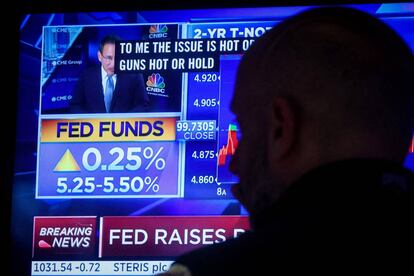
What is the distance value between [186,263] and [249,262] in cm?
7

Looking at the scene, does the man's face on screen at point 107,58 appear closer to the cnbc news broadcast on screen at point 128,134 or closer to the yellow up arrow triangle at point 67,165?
the cnbc news broadcast on screen at point 128,134

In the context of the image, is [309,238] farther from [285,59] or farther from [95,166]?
[95,166]

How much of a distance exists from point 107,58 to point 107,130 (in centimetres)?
17

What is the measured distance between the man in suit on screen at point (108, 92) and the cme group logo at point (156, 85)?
0.01 metres

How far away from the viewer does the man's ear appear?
0.87 meters

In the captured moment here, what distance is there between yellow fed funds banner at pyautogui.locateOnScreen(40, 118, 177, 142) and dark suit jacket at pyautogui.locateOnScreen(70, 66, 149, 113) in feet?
0.08

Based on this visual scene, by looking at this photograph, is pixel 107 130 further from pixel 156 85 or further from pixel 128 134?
pixel 156 85

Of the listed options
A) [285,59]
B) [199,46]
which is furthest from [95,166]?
[285,59]

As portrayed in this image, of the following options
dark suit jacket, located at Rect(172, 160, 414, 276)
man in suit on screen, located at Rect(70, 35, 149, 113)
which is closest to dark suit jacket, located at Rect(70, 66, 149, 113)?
man in suit on screen, located at Rect(70, 35, 149, 113)

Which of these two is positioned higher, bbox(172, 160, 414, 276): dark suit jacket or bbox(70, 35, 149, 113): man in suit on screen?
bbox(70, 35, 149, 113): man in suit on screen

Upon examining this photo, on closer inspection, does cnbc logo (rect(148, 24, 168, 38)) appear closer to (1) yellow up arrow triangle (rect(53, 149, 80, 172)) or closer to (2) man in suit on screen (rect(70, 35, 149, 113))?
(2) man in suit on screen (rect(70, 35, 149, 113))

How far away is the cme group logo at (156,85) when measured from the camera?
1.79 m

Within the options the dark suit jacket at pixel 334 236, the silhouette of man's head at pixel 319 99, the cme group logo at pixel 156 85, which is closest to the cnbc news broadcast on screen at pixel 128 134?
the cme group logo at pixel 156 85

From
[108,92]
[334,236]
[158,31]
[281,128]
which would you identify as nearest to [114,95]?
[108,92]
